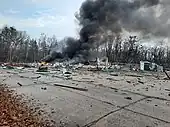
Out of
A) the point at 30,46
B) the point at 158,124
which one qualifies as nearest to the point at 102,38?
the point at 158,124

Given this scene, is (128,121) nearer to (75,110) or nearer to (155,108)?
(75,110)

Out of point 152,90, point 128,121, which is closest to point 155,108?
point 128,121

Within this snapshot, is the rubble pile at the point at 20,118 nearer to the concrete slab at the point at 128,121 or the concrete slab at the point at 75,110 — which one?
the concrete slab at the point at 75,110

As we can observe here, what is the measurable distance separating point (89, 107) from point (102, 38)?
2108 cm

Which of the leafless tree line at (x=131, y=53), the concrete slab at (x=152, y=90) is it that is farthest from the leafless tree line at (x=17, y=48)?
the concrete slab at (x=152, y=90)

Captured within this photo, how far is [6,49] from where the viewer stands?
74312 mm

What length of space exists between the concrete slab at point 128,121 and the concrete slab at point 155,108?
755mm

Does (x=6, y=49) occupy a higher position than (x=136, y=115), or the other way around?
(x=6, y=49)

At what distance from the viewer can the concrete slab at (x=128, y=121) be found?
A: 7.57 m

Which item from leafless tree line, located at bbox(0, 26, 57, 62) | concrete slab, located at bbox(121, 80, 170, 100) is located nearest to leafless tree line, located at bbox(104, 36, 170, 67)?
leafless tree line, located at bbox(0, 26, 57, 62)

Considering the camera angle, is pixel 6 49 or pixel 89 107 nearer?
pixel 89 107

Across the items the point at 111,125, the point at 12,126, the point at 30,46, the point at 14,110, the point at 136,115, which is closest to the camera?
the point at 12,126

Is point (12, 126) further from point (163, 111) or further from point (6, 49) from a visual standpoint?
point (6, 49)

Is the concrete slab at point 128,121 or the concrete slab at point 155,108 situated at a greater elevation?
the concrete slab at point 128,121
